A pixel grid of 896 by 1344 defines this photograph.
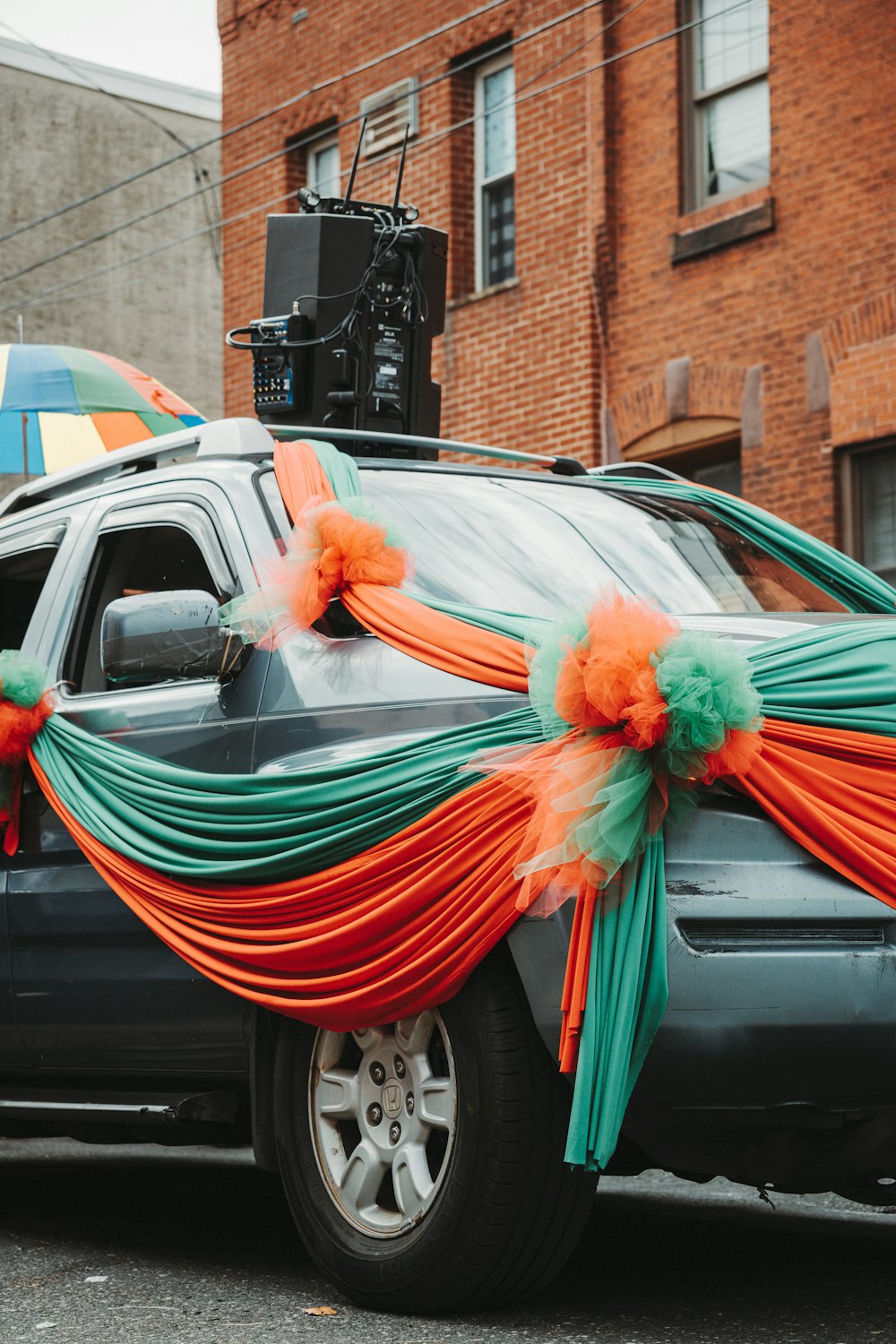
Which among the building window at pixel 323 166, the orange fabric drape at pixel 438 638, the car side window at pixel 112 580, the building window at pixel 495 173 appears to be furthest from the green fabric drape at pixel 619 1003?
the building window at pixel 323 166

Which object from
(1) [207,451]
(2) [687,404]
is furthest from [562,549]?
(2) [687,404]

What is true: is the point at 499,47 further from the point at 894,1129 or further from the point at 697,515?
the point at 894,1129

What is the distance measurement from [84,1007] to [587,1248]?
158cm

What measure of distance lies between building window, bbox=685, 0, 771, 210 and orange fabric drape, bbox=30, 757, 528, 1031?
10.5 m

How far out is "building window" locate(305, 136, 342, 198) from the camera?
18391 mm

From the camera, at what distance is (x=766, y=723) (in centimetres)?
404

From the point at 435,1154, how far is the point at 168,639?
4.93 feet

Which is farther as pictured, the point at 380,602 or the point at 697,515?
the point at 697,515

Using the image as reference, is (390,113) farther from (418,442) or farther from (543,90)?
(418,442)

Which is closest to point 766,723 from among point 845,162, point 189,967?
point 189,967

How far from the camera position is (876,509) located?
13.3 meters

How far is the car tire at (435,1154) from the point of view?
4.20m

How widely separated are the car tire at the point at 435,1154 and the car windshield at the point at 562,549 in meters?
1.12

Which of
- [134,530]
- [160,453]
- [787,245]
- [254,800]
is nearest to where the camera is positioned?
[254,800]
